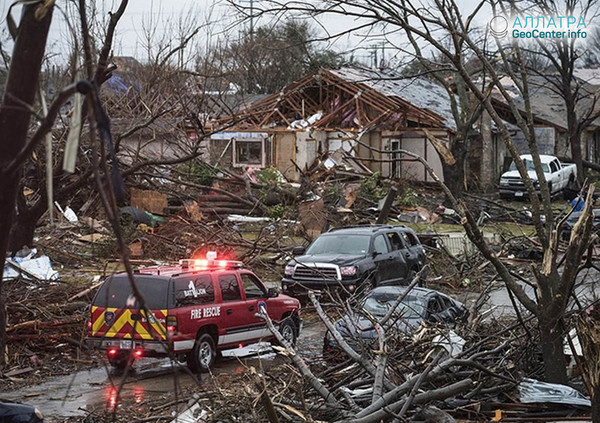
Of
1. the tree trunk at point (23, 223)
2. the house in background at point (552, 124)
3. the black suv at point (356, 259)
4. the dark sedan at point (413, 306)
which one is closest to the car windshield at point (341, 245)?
the black suv at point (356, 259)

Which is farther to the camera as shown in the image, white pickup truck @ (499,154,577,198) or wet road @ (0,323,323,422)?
white pickup truck @ (499,154,577,198)

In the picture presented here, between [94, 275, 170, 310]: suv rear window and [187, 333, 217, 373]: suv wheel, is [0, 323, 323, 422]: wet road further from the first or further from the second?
[94, 275, 170, 310]: suv rear window

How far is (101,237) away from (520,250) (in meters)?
12.6

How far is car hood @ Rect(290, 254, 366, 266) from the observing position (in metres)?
20.0

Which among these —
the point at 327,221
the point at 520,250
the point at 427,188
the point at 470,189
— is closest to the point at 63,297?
the point at 327,221

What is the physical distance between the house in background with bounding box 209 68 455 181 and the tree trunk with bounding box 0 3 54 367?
3942cm

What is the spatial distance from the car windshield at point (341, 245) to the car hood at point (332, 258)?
0.29m

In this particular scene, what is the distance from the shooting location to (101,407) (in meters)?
11.4

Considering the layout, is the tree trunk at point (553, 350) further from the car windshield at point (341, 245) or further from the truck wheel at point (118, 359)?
the car windshield at point (341, 245)

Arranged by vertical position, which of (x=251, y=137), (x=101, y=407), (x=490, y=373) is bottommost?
(x=101, y=407)

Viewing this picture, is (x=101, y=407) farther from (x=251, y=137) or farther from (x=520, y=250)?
(x=251, y=137)

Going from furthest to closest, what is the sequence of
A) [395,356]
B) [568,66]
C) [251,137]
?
[251,137] < [568,66] < [395,356]

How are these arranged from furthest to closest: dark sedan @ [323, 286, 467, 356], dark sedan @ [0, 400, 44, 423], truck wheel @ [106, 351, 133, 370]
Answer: truck wheel @ [106, 351, 133, 370] < dark sedan @ [323, 286, 467, 356] < dark sedan @ [0, 400, 44, 423]

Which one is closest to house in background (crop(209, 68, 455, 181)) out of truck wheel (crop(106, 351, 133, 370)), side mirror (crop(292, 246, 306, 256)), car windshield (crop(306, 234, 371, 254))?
car windshield (crop(306, 234, 371, 254))
